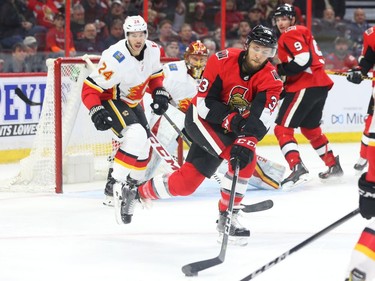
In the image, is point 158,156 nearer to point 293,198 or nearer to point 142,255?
point 293,198

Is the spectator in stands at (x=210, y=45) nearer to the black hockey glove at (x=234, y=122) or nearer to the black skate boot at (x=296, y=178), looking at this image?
the black skate boot at (x=296, y=178)

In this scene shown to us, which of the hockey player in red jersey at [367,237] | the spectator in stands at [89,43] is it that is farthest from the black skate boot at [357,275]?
the spectator in stands at [89,43]

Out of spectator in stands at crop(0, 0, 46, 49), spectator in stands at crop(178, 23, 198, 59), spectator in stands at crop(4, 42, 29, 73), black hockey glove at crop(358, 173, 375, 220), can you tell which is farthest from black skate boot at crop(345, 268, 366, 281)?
spectator in stands at crop(178, 23, 198, 59)

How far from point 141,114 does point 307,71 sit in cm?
135

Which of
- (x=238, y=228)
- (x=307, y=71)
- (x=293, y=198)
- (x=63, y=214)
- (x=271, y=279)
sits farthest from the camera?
(x=307, y=71)

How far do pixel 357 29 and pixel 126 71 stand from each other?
3.98 m

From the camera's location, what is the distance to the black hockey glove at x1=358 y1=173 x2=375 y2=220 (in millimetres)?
2947

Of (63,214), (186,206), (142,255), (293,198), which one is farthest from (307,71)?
(142,255)

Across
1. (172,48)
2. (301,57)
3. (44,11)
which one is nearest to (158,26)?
(172,48)

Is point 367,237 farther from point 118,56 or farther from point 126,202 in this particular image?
point 118,56

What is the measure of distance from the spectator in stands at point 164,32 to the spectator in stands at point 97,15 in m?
0.52

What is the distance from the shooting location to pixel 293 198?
570cm

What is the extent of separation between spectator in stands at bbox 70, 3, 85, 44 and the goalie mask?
1.71m

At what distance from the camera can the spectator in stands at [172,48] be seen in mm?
7793
